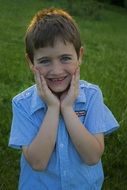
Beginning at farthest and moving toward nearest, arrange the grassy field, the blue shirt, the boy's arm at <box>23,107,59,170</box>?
the grassy field < the blue shirt < the boy's arm at <box>23,107,59,170</box>

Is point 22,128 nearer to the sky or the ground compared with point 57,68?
nearer to the ground

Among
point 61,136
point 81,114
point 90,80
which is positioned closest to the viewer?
point 61,136

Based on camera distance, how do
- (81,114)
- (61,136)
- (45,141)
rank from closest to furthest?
(45,141), (61,136), (81,114)

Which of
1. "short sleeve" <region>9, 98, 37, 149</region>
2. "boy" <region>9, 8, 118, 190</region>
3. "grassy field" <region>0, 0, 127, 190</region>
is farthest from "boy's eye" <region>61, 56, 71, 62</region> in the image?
"grassy field" <region>0, 0, 127, 190</region>

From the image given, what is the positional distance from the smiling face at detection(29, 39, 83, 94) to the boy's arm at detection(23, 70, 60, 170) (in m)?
0.05

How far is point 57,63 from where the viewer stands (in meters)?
3.02

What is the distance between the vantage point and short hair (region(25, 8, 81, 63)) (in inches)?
118

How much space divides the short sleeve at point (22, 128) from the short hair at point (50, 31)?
0.33 m

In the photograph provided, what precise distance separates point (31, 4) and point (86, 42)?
31.7 feet

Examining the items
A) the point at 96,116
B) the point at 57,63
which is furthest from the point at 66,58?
the point at 96,116

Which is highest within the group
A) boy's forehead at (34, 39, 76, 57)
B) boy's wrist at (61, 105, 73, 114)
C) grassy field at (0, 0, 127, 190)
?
boy's forehead at (34, 39, 76, 57)

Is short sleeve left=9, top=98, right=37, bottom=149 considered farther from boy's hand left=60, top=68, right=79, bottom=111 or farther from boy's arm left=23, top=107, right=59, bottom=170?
boy's hand left=60, top=68, right=79, bottom=111

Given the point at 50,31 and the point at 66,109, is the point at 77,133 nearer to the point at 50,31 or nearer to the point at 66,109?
A: the point at 66,109

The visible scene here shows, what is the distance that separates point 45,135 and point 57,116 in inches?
5.3
